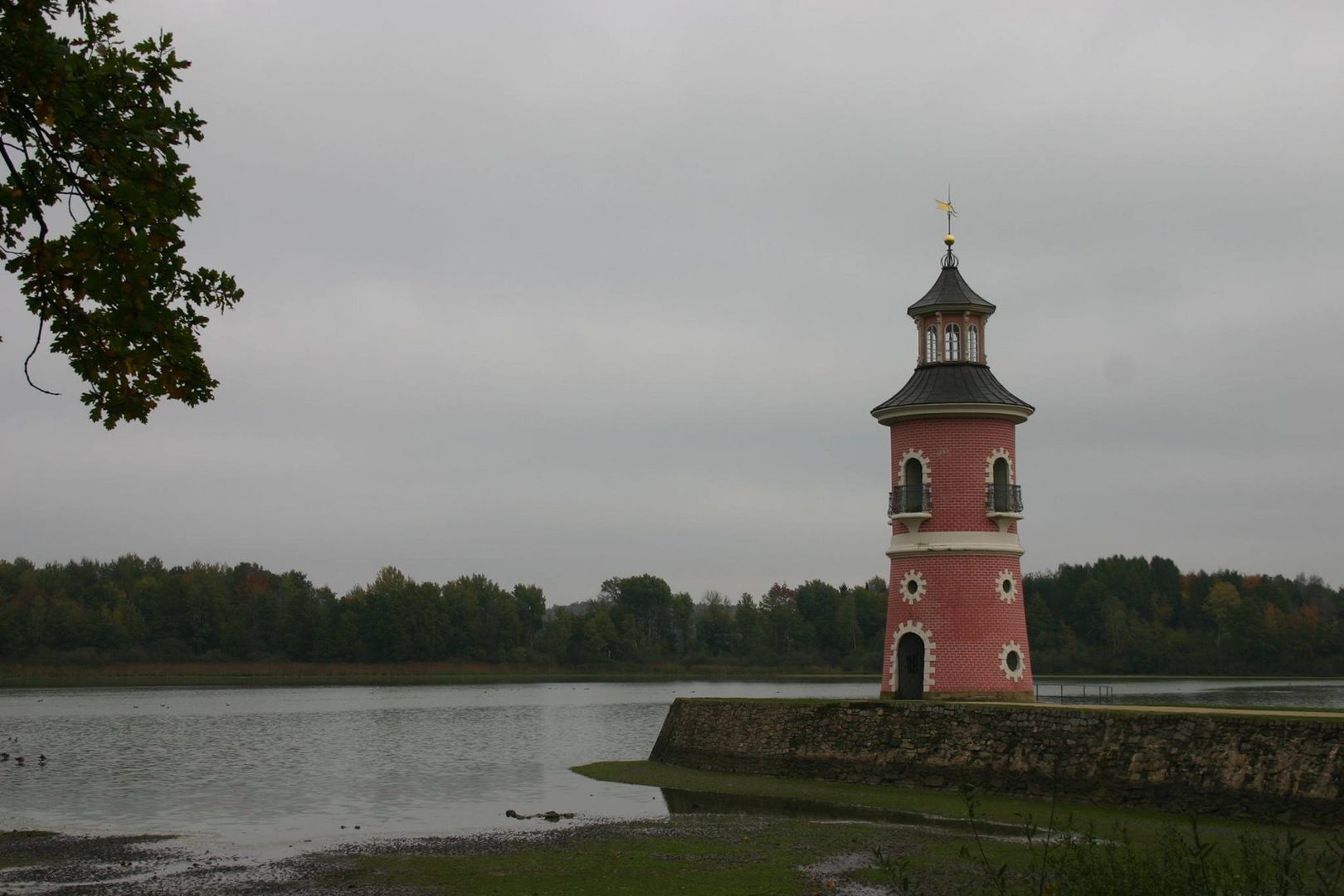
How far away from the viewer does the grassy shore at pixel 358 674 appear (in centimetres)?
8188

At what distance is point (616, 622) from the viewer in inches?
4232

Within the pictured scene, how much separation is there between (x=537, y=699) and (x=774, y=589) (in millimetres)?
67911

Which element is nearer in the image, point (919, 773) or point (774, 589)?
point (919, 773)

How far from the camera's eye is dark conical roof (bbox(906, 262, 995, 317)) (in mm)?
29797

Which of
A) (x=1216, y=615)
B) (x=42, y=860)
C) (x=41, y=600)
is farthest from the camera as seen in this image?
(x=1216, y=615)

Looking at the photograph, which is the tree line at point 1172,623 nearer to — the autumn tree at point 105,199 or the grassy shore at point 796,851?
the grassy shore at point 796,851

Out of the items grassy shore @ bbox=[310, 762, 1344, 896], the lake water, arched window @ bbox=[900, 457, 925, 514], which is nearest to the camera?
grassy shore @ bbox=[310, 762, 1344, 896]

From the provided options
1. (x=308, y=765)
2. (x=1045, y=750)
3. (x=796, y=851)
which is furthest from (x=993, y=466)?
(x=308, y=765)

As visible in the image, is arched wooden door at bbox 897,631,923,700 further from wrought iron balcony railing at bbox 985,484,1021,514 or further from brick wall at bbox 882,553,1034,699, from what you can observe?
wrought iron balcony railing at bbox 985,484,1021,514

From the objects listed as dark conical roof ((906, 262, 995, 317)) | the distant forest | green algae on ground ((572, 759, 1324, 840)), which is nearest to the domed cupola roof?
dark conical roof ((906, 262, 995, 317))

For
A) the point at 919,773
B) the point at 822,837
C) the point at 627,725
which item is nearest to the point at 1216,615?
the point at 627,725

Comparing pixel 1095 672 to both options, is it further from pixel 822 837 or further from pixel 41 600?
pixel 822 837

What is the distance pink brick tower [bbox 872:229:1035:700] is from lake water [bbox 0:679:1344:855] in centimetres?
639

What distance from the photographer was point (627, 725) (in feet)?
166
